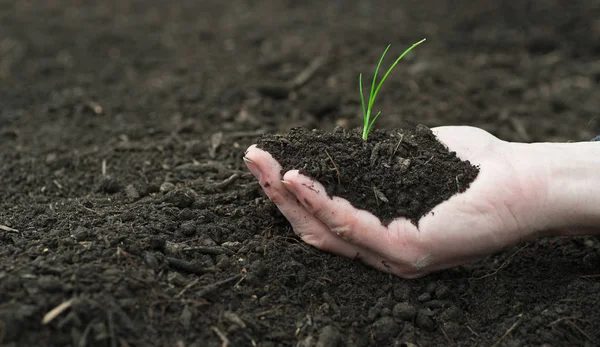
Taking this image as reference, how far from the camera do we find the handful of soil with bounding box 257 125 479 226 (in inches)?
70.8

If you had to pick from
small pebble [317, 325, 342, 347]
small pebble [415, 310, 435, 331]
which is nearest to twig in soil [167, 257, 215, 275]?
small pebble [317, 325, 342, 347]

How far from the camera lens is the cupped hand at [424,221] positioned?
1759mm

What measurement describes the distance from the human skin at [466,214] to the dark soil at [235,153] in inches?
3.4

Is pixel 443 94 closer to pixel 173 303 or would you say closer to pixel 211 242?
pixel 211 242

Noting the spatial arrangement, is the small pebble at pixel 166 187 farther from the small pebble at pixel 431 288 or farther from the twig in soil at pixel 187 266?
the small pebble at pixel 431 288

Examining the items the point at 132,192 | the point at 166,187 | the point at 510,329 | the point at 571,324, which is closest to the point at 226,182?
the point at 166,187

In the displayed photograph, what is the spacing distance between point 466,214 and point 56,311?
1.18 m

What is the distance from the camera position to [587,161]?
185cm

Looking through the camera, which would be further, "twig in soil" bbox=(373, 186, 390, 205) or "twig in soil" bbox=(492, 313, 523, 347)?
"twig in soil" bbox=(373, 186, 390, 205)

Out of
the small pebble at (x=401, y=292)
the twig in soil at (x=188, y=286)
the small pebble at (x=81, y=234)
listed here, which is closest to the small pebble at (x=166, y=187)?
the small pebble at (x=81, y=234)

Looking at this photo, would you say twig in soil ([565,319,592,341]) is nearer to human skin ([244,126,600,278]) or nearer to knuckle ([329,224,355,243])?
human skin ([244,126,600,278])

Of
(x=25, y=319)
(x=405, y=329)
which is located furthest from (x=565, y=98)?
(x=25, y=319)

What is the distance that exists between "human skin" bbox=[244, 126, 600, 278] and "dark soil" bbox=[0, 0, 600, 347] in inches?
3.4

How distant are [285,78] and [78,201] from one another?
5.80ft
